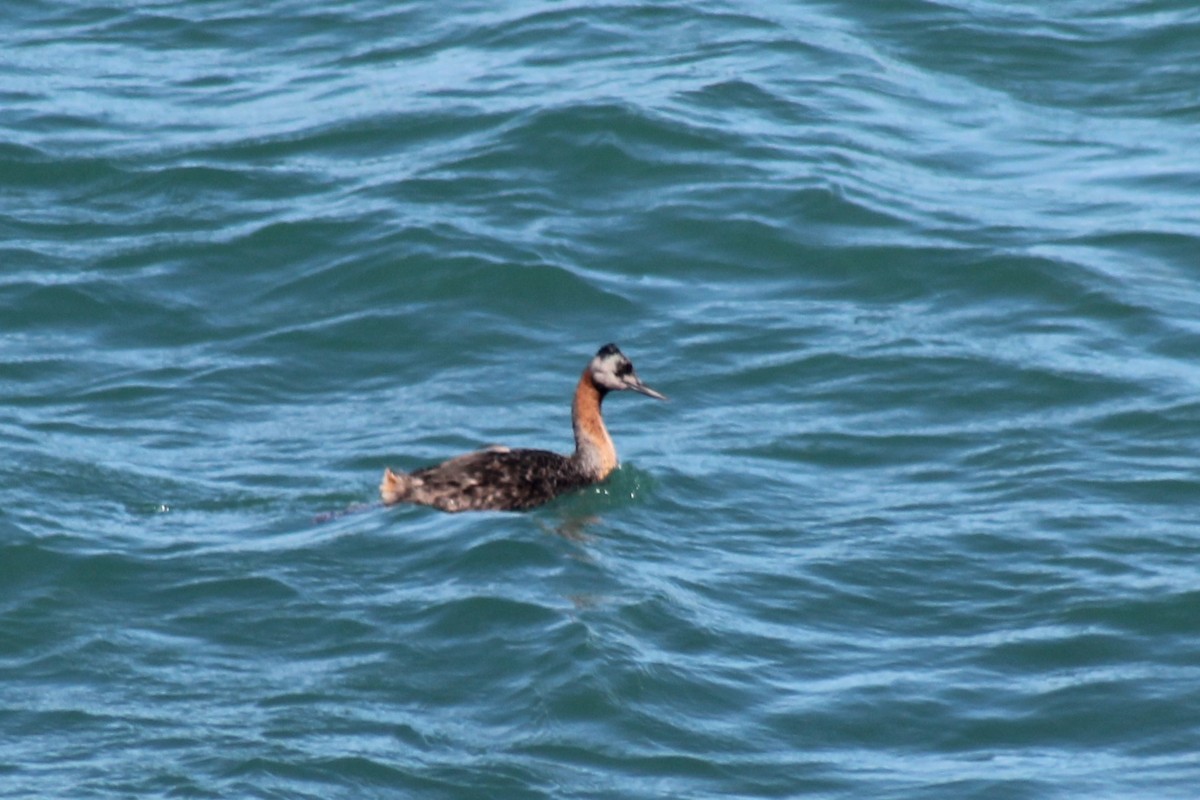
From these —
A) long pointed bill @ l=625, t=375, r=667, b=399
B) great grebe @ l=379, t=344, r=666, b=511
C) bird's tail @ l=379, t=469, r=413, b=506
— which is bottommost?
bird's tail @ l=379, t=469, r=413, b=506

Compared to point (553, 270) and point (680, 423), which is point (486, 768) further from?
point (553, 270)

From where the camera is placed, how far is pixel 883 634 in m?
11.9

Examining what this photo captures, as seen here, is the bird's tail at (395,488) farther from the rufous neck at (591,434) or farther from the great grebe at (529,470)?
the rufous neck at (591,434)

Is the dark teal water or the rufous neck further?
the rufous neck

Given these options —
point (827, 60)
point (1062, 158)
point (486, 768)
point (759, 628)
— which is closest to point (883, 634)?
point (759, 628)

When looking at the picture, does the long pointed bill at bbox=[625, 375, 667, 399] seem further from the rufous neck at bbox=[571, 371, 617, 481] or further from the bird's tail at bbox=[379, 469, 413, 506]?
the bird's tail at bbox=[379, 469, 413, 506]

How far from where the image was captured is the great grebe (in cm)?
1309

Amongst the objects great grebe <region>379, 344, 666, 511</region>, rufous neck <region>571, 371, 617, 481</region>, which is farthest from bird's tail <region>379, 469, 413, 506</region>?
rufous neck <region>571, 371, 617, 481</region>

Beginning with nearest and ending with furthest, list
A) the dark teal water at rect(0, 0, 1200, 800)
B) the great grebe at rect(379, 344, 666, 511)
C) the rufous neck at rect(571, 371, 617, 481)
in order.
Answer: the dark teal water at rect(0, 0, 1200, 800) → the great grebe at rect(379, 344, 666, 511) → the rufous neck at rect(571, 371, 617, 481)

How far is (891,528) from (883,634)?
1.38m

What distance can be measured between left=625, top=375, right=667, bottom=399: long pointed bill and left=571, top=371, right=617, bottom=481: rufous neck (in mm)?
207

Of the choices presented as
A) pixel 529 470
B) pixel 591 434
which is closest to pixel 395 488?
pixel 529 470

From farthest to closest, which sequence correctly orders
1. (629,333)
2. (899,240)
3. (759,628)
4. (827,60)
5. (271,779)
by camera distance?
(827,60), (899,240), (629,333), (759,628), (271,779)

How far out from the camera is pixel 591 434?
549 inches
